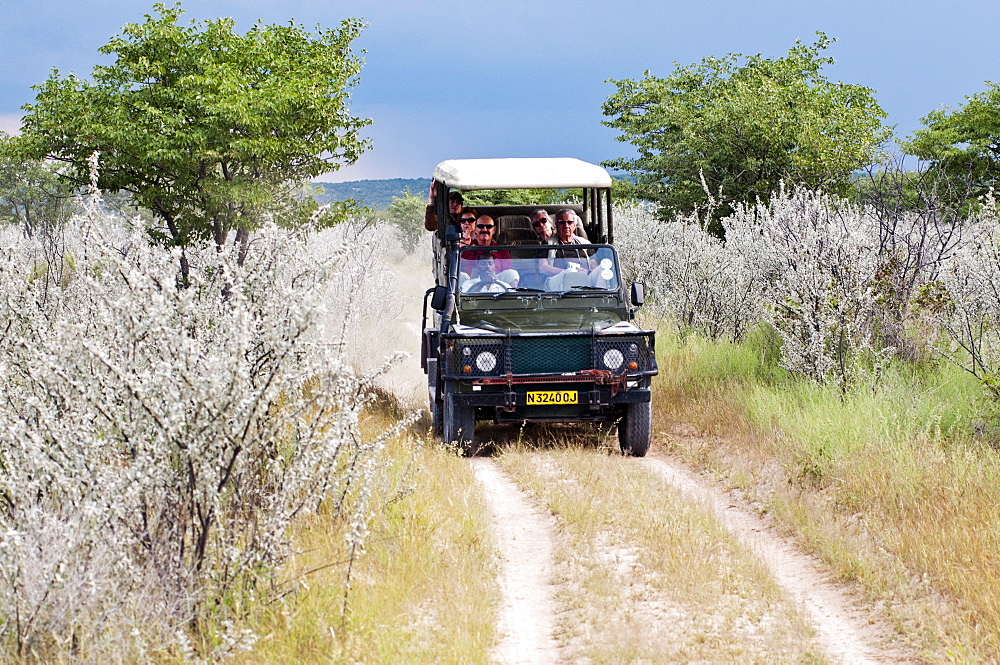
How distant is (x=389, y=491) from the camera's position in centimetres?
618

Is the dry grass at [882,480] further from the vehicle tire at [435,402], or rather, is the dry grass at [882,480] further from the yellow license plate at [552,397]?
the vehicle tire at [435,402]

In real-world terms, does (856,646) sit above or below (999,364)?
below

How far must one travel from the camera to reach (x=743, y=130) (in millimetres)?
23391

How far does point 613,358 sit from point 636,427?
690mm

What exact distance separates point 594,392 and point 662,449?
3.84ft

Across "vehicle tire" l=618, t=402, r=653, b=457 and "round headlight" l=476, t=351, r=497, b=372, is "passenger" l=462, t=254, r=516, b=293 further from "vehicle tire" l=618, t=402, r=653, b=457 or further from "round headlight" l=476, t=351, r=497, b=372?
"vehicle tire" l=618, t=402, r=653, b=457

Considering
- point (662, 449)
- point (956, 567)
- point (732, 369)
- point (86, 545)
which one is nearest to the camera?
point (86, 545)

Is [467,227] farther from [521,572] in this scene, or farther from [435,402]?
[521,572]

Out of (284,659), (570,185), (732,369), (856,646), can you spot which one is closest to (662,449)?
(732,369)

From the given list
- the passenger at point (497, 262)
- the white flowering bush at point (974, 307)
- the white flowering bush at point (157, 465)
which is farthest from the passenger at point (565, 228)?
the white flowering bush at point (157, 465)

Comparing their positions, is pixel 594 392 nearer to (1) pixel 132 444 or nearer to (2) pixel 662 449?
(2) pixel 662 449

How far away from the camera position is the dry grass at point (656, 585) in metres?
4.64

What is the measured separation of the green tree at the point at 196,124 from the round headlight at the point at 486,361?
7359mm

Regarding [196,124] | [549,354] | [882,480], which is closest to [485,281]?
[549,354]
